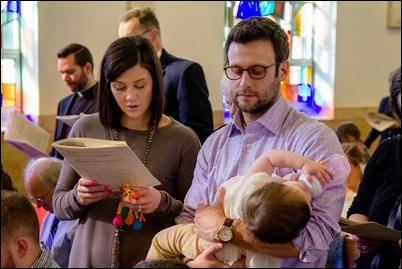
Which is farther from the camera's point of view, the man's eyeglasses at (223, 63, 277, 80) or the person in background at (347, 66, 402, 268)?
the person in background at (347, 66, 402, 268)

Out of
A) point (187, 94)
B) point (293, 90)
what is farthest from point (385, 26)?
point (187, 94)

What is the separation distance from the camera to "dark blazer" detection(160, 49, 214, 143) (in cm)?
312

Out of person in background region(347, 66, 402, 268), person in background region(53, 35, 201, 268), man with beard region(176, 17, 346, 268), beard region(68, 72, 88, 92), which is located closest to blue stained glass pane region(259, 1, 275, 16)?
beard region(68, 72, 88, 92)

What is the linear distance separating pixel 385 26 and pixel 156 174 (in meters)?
6.48

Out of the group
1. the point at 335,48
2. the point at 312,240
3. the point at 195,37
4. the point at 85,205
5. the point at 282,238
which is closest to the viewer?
the point at 282,238

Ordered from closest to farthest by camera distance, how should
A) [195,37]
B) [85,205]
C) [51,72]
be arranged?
[85,205] → [51,72] → [195,37]

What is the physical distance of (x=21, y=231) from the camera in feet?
6.13

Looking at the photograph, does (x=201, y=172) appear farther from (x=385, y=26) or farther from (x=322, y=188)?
(x=385, y=26)

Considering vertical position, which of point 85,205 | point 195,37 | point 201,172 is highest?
point 195,37

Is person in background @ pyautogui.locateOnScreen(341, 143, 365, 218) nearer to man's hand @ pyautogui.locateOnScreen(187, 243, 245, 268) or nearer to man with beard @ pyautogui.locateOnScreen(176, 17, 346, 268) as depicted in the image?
man with beard @ pyautogui.locateOnScreen(176, 17, 346, 268)

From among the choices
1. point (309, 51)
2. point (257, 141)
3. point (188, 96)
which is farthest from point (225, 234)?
point (309, 51)

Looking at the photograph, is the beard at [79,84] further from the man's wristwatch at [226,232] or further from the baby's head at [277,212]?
the baby's head at [277,212]

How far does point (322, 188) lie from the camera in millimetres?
1647

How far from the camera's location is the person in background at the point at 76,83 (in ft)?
13.3
